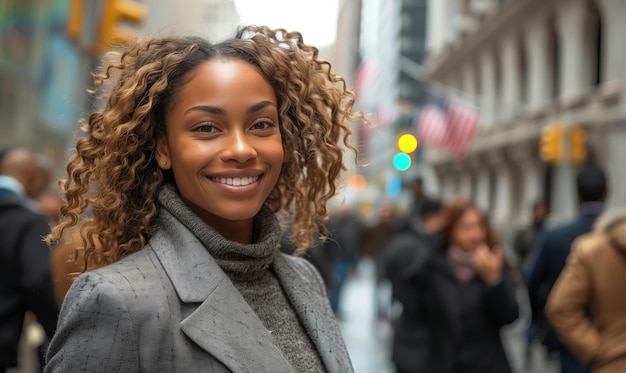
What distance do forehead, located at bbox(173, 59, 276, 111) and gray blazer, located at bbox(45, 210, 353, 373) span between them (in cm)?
31

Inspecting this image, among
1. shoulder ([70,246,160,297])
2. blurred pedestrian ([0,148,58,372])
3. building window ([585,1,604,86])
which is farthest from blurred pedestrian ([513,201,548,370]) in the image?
shoulder ([70,246,160,297])

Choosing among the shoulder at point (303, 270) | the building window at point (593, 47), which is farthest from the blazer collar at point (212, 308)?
the building window at point (593, 47)

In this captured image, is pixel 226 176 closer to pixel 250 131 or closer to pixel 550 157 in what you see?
pixel 250 131

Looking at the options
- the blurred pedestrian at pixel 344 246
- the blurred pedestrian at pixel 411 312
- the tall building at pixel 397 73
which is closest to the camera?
the blurred pedestrian at pixel 411 312

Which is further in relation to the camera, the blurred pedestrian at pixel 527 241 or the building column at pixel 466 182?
the building column at pixel 466 182

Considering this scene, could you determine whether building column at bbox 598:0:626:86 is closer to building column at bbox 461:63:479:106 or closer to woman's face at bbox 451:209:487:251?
woman's face at bbox 451:209:487:251

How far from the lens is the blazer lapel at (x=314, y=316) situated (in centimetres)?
250

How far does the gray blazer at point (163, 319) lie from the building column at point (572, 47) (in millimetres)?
21452

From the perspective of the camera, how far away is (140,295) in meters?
2.06

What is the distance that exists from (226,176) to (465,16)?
3730 cm

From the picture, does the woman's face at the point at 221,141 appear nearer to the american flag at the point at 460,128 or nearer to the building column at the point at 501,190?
the american flag at the point at 460,128

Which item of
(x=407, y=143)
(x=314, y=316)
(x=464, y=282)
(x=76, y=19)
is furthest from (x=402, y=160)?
(x=314, y=316)

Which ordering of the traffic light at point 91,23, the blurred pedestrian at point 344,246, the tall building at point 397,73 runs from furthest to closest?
1. the tall building at point 397,73
2. the blurred pedestrian at point 344,246
3. the traffic light at point 91,23

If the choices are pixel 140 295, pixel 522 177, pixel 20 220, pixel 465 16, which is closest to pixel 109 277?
pixel 140 295
